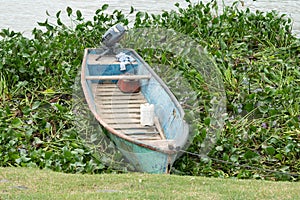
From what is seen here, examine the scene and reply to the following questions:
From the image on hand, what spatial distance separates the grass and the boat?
0.33 m

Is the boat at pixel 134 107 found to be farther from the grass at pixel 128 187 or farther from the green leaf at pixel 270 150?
Result: the green leaf at pixel 270 150

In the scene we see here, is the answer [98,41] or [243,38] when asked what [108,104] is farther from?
[243,38]

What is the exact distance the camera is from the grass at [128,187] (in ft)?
10.3

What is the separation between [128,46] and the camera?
6332 mm

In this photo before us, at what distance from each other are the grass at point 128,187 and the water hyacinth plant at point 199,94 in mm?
592

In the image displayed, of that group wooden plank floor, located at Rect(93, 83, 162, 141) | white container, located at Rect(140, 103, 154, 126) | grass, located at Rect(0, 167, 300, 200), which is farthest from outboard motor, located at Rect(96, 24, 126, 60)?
grass, located at Rect(0, 167, 300, 200)

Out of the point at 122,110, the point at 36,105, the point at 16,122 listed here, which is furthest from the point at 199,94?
the point at 16,122

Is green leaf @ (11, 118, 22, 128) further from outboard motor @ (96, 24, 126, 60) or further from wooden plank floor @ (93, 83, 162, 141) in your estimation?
outboard motor @ (96, 24, 126, 60)

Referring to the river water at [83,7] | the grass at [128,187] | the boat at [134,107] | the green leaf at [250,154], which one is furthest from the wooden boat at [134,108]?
the river water at [83,7]

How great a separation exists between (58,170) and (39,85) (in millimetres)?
1662

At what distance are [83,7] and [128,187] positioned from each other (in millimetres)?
5337

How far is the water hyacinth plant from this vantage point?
14.3ft

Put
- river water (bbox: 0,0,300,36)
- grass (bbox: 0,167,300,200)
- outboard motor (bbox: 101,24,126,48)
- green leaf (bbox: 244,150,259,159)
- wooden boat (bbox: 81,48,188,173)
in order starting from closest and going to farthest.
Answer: grass (bbox: 0,167,300,200) < wooden boat (bbox: 81,48,188,173) < green leaf (bbox: 244,150,259,159) < outboard motor (bbox: 101,24,126,48) < river water (bbox: 0,0,300,36)

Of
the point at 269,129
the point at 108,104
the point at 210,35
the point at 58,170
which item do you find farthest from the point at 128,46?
the point at 58,170
